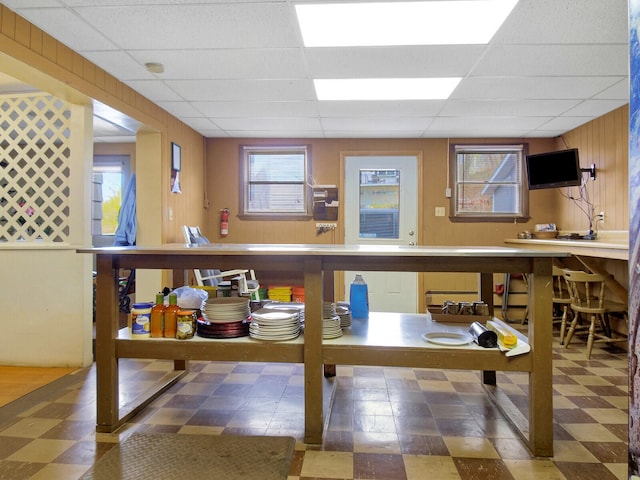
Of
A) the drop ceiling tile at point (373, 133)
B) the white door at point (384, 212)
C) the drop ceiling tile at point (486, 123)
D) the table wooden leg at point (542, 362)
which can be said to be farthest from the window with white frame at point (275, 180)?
the table wooden leg at point (542, 362)

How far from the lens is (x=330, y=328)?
201 cm

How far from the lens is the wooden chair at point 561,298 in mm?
3646

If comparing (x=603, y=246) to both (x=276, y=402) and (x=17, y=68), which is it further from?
(x=17, y=68)

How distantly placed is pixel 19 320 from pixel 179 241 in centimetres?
167

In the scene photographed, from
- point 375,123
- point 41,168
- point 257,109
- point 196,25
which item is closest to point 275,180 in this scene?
point 257,109

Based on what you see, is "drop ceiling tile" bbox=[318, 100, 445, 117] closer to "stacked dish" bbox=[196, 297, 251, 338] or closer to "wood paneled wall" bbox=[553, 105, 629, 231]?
"wood paneled wall" bbox=[553, 105, 629, 231]

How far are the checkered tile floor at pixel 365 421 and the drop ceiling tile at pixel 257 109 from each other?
2404 millimetres

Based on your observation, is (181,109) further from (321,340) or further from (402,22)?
(321,340)

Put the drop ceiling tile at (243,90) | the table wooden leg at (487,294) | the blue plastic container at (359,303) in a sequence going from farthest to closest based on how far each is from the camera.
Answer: the drop ceiling tile at (243,90) < the table wooden leg at (487,294) < the blue plastic container at (359,303)

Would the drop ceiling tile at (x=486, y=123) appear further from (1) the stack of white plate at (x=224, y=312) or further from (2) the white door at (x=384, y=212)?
(1) the stack of white plate at (x=224, y=312)

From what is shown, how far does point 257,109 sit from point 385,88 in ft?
4.33

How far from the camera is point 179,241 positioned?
4.41 meters

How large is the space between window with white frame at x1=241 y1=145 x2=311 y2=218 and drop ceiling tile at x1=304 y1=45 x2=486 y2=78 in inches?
84.2

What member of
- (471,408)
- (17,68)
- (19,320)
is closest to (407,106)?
(471,408)
